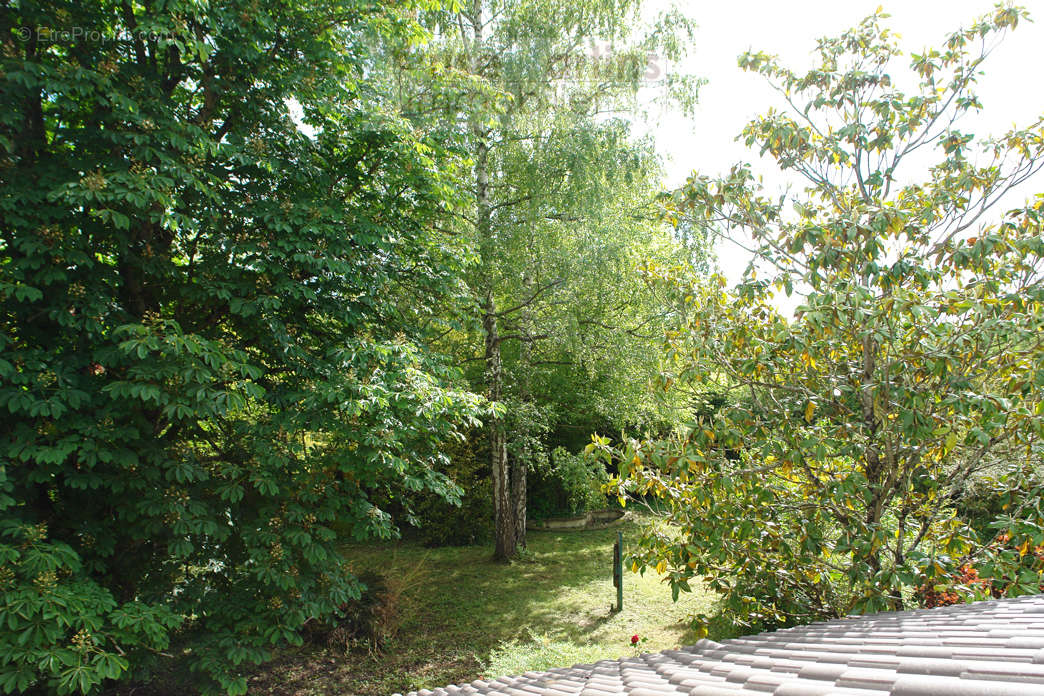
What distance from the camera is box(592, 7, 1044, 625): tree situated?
12.1 feet

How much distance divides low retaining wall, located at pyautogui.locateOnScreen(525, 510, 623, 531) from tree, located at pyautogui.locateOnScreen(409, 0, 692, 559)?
417cm

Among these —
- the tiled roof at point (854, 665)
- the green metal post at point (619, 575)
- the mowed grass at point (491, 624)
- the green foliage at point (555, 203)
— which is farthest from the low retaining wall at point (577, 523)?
the tiled roof at point (854, 665)

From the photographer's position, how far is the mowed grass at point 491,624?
622cm

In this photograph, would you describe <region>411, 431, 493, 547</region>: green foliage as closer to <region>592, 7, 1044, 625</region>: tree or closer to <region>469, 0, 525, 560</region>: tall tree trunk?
<region>469, 0, 525, 560</region>: tall tree trunk

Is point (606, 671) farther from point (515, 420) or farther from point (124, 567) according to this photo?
point (515, 420)

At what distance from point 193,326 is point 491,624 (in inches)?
215

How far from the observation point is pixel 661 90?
10.3 m

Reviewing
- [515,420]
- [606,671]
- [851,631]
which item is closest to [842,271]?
[851,631]

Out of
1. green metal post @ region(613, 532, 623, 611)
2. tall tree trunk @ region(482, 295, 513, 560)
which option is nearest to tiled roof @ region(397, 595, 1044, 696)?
green metal post @ region(613, 532, 623, 611)

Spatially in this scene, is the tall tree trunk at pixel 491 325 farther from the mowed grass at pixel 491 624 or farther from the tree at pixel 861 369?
the tree at pixel 861 369

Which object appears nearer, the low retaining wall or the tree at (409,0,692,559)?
the tree at (409,0,692,559)

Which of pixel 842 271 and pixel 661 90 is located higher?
pixel 661 90

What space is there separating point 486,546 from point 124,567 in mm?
8430

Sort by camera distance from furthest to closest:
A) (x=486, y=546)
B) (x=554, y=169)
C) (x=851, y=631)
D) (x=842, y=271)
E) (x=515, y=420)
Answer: (x=486, y=546) → (x=515, y=420) → (x=554, y=169) → (x=842, y=271) → (x=851, y=631)
